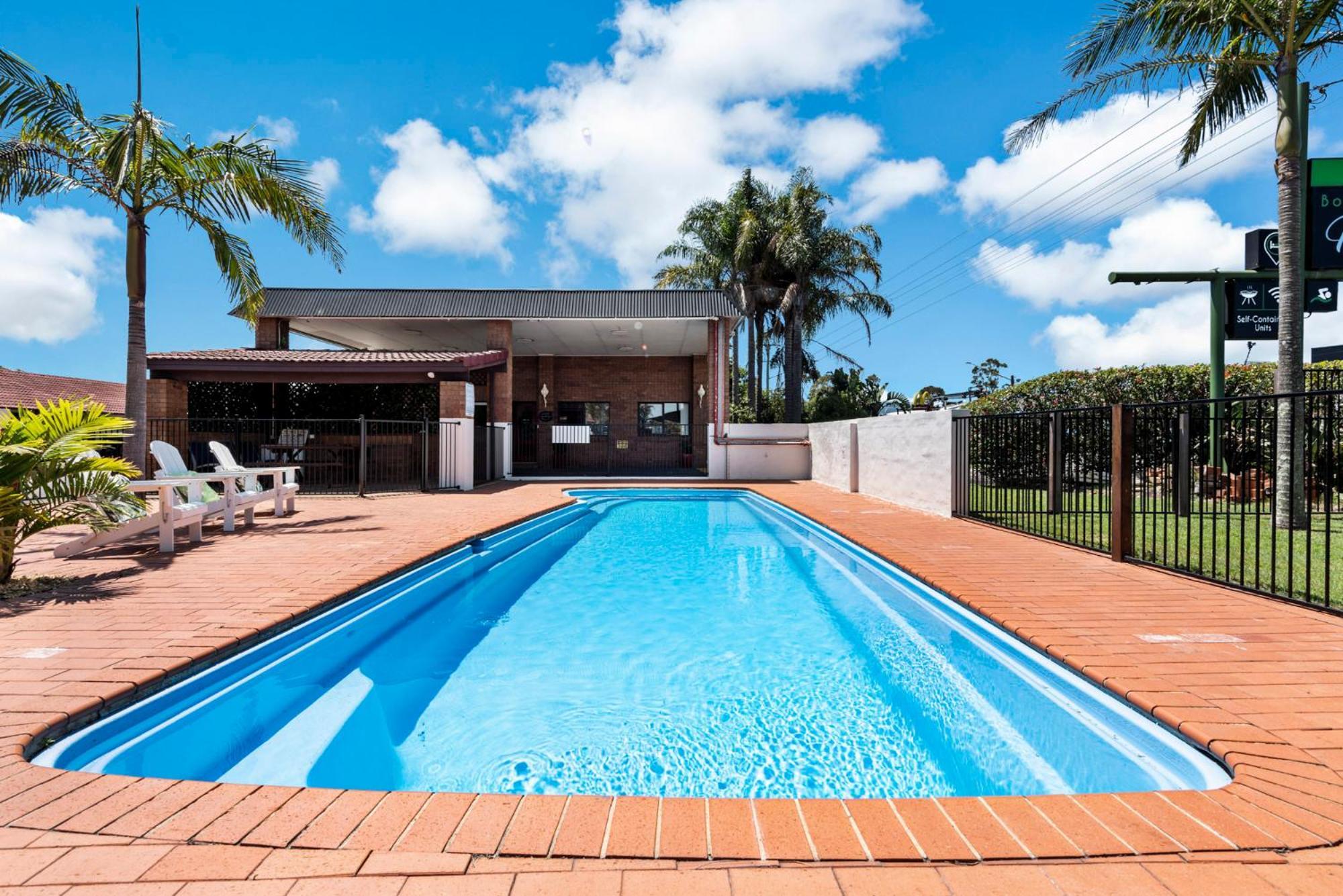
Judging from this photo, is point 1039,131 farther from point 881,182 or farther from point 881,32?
point 881,182

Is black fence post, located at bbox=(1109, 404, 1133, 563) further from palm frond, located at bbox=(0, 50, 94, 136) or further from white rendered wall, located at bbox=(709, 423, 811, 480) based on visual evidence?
palm frond, located at bbox=(0, 50, 94, 136)

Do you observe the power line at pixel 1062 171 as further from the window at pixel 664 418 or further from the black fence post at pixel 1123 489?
the window at pixel 664 418

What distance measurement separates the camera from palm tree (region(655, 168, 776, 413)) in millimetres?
24266

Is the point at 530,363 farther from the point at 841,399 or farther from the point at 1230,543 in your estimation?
the point at 1230,543

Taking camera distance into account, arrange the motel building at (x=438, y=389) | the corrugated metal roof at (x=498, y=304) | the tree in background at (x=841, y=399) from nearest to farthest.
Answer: the motel building at (x=438, y=389) < the corrugated metal roof at (x=498, y=304) < the tree in background at (x=841, y=399)

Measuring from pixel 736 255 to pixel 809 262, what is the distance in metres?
2.62

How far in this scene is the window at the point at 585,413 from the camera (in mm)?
21469

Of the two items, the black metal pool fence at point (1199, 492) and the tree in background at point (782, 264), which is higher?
the tree in background at point (782, 264)

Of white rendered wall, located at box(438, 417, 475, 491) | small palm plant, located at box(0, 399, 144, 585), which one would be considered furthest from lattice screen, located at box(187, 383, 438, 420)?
small palm plant, located at box(0, 399, 144, 585)

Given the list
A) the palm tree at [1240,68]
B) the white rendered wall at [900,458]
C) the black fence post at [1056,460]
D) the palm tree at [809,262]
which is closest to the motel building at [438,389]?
the white rendered wall at [900,458]

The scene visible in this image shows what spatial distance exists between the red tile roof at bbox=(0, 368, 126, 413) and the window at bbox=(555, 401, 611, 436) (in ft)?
46.8

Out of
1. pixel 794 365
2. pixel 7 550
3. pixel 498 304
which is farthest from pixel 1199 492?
pixel 794 365

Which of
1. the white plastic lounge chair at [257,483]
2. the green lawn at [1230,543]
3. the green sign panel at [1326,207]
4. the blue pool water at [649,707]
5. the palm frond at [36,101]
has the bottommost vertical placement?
the blue pool water at [649,707]

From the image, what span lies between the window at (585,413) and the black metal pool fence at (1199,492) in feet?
39.8
